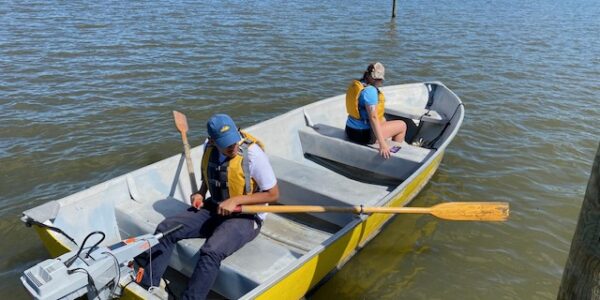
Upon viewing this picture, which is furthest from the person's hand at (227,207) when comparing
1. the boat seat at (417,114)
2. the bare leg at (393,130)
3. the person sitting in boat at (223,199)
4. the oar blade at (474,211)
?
the boat seat at (417,114)

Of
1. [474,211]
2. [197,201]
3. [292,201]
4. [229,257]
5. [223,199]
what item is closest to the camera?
[229,257]

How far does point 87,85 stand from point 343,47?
26.7 ft

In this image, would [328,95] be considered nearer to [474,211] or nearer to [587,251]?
[474,211]

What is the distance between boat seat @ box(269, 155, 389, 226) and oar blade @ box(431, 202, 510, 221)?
2.89ft

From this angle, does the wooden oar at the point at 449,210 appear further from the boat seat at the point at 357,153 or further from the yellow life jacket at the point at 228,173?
the boat seat at the point at 357,153

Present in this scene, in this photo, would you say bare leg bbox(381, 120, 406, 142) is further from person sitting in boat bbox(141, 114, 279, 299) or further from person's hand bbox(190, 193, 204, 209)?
person's hand bbox(190, 193, 204, 209)

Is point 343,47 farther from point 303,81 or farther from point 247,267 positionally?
point 247,267

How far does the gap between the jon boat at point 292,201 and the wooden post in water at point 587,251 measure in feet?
6.85

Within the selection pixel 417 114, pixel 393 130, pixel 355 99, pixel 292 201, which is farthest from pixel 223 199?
pixel 417 114

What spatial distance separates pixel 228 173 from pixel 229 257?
0.81m

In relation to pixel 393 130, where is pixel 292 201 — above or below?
below

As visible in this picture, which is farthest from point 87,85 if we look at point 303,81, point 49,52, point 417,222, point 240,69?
point 417,222

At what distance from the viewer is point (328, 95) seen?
11.3 metres

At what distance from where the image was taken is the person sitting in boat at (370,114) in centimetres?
646
